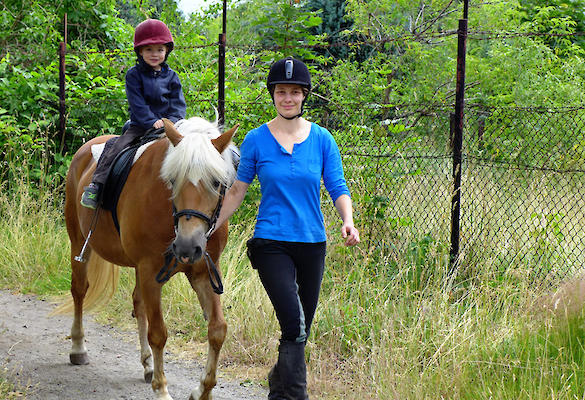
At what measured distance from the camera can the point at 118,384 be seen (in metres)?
4.42

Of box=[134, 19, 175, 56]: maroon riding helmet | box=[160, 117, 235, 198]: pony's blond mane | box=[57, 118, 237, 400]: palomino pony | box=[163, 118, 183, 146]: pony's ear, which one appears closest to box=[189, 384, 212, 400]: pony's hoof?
box=[57, 118, 237, 400]: palomino pony

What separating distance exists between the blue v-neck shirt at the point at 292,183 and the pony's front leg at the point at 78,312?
241cm

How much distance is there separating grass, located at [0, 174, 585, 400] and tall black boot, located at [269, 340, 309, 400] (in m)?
0.71

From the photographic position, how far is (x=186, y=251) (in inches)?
124

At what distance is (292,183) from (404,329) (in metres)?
1.57

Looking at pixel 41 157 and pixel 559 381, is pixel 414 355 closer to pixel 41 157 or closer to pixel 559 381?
pixel 559 381

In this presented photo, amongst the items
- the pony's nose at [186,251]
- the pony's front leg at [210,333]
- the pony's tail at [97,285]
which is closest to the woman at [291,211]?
the pony's nose at [186,251]

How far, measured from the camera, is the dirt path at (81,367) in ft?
13.9

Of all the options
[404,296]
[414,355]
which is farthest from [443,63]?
[414,355]

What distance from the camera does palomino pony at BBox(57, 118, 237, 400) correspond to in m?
3.33

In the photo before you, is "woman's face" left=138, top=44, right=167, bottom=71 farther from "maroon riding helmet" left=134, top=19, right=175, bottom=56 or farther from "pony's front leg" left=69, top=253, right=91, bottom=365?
"pony's front leg" left=69, top=253, right=91, bottom=365

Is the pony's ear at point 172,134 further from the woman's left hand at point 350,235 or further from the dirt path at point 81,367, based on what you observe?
the dirt path at point 81,367

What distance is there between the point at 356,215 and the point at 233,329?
1542 millimetres

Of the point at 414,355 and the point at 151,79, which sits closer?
the point at 414,355
